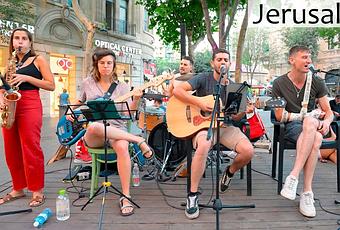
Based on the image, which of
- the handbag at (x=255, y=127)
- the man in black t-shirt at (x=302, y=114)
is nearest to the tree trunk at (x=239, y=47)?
the handbag at (x=255, y=127)

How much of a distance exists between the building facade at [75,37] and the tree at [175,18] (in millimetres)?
3820

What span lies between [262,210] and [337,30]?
12740 millimetres

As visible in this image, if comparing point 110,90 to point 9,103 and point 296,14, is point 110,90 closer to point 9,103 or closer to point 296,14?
point 9,103

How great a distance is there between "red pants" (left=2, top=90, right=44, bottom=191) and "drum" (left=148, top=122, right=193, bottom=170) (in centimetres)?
175

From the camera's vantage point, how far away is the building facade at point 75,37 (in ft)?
50.4

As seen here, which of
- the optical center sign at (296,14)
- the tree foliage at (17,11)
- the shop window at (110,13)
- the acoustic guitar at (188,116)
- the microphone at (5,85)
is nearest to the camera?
the microphone at (5,85)

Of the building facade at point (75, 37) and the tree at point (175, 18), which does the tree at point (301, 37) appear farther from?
the tree at point (175, 18)

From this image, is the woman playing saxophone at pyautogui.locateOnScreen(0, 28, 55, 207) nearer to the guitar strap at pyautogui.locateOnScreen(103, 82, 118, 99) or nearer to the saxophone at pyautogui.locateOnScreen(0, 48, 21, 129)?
the saxophone at pyautogui.locateOnScreen(0, 48, 21, 129)

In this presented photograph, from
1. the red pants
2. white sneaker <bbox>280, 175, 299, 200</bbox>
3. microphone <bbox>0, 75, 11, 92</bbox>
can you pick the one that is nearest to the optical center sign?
white sneaker <bbox>280, 175, 299, 200</bbox>

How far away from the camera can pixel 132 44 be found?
875 inches

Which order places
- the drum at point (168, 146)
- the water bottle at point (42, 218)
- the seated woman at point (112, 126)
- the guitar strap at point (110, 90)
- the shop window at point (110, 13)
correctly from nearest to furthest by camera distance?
the water bottle at point (42, 218)
the seated woman at point (112, 126)
the guitar strap at point (110, 90)
the drum at point (168, 146)
the shop window at point (110, 13)

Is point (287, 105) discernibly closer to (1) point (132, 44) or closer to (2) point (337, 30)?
(2) point (337, 30)

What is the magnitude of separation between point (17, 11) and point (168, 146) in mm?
10778

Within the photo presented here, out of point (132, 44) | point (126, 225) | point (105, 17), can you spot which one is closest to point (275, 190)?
point (126, 225)
